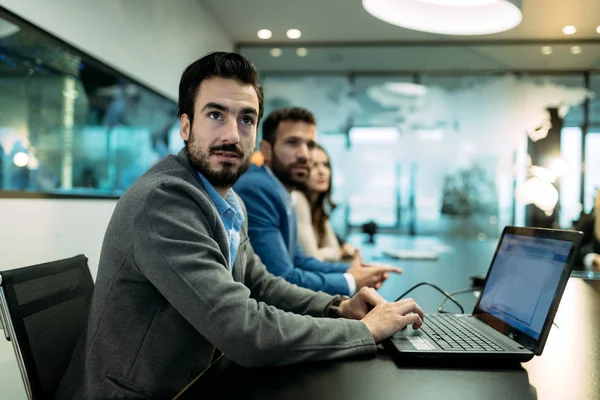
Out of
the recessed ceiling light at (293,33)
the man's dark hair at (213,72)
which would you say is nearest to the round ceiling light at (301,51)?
the recessed ceiling light at (293,33)

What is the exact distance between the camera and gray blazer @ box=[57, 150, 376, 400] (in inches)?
38.2

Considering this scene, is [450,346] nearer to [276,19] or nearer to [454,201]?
[276,19]

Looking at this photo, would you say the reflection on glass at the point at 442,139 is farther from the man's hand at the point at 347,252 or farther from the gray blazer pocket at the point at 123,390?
the gray blazer pocket at the point at 123,390

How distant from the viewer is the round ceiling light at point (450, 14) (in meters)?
3.04

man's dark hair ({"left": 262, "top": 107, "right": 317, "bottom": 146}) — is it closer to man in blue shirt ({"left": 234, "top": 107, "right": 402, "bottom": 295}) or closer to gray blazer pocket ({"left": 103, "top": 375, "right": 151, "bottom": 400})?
man in blue shirt ({"left": 234, "top": 107, "right": 402, "bottom": 295})

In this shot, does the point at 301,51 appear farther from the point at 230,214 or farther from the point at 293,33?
the point at 230,214

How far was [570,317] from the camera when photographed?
4.95 ft

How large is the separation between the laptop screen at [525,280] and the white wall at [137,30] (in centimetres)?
264

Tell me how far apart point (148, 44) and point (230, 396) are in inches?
175

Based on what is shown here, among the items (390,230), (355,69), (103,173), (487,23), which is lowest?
(390,230)

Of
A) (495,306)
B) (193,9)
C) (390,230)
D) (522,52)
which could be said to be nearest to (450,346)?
(495,306)

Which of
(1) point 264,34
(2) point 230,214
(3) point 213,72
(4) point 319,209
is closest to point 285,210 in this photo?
(2) point 230,214

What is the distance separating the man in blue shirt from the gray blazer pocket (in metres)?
0.90

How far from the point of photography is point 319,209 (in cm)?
389
